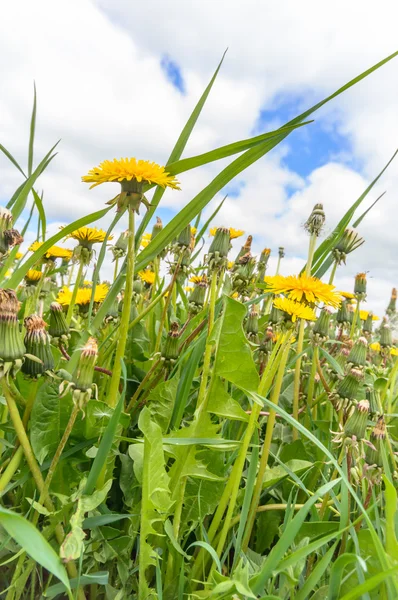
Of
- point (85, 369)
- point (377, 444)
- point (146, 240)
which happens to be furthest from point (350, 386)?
point (146, 240)

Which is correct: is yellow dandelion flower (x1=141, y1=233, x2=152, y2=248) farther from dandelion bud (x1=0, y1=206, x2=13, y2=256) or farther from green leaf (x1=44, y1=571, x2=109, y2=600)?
green leaf (x1=44, y1=571, x2=109, y2=600)

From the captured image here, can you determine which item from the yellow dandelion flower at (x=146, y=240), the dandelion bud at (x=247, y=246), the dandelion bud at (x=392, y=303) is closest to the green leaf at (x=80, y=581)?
the dandelion bud at (x=247, y=246)

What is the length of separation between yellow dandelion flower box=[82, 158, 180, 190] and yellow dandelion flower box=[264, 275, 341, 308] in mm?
495

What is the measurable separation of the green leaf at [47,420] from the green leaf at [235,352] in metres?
0.38

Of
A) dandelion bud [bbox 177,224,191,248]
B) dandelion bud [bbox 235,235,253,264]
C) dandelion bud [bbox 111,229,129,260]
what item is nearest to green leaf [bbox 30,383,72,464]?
dandelion bud [bbox 177,224,191,248]

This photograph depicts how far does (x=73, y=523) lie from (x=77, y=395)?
23 centimetres

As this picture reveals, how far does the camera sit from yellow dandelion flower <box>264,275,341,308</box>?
4.65 feet

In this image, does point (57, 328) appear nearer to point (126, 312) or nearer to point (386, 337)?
point (126, 312)

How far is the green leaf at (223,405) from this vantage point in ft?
3.51

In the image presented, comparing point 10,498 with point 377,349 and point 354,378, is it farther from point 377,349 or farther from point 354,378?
point 377,349

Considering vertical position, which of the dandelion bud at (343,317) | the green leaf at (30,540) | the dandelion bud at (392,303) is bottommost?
the green leaf at (30,540)

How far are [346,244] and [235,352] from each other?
4.02 ft

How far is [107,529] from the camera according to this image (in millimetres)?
1075

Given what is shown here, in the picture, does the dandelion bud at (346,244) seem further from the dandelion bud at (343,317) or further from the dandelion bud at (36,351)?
the dandelion bud at (36,351)
